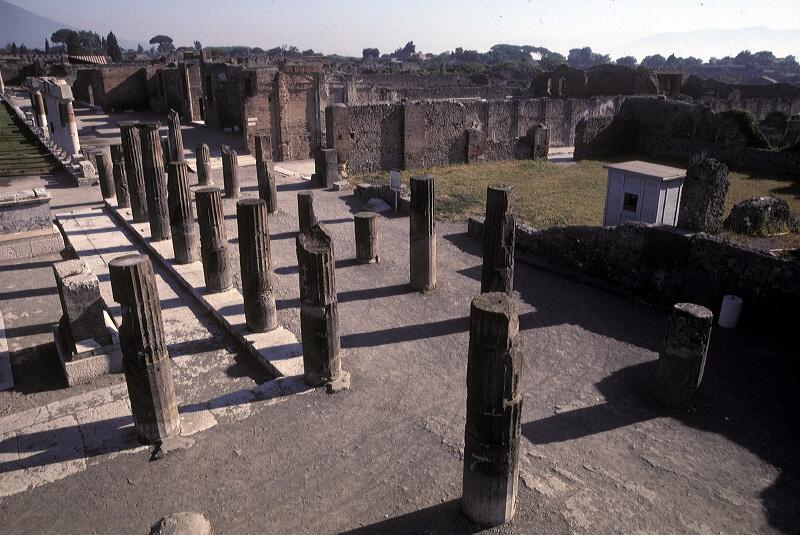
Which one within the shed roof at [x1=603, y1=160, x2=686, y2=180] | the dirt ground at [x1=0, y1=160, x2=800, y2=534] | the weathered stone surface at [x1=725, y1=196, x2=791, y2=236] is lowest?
the dirt ground at [x1=0, y1=160, x2=800, y2=534]

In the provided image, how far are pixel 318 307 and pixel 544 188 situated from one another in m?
13.7

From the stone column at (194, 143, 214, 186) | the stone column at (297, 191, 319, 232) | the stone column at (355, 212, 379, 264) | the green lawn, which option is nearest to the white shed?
the green lawn

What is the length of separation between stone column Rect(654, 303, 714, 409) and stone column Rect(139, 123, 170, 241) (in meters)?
10.7

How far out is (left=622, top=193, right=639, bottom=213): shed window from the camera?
1389 centimetres

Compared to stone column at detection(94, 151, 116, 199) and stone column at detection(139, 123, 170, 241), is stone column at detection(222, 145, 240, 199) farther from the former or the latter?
stone column at detection(139, 123, 170, 241)

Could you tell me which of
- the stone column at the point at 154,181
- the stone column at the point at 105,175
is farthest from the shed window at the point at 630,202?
the stone column at the point at 105,175

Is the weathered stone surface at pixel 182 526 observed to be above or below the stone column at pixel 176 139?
below

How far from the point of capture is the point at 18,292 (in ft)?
37.1

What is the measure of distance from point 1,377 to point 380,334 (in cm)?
549

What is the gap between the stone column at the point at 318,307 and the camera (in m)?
7.38

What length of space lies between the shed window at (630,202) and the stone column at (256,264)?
9.15m

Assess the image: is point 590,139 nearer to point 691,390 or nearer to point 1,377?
point 691,390

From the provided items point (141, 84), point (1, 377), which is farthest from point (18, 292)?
point (141, 84)

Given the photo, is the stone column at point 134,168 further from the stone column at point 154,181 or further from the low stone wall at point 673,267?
the low stone wall at point 673,267
